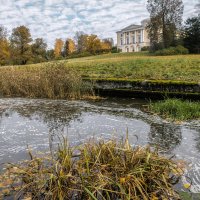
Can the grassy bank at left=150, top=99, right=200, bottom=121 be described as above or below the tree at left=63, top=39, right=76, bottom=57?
below

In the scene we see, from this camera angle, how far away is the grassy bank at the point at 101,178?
11.5 ft

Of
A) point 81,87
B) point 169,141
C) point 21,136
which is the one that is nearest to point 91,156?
point 169,141

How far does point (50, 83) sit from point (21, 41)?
39895 millimetres

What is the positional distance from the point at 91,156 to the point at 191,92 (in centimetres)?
771

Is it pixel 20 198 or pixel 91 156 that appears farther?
pixel 91 156

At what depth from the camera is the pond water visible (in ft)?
18.7

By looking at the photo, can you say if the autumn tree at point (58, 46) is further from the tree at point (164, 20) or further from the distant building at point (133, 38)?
the tree at point (164, 20)

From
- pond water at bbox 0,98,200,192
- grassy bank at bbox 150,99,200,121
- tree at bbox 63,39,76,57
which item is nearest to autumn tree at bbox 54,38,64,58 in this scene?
tree at bbox 63,39,76,57

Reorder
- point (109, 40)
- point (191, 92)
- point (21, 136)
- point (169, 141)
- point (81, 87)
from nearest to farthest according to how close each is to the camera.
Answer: point (169, 141)
point (21, 136)
point (191, 92)
point (81, 87)
point (109, 40)

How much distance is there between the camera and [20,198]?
12.2 feet

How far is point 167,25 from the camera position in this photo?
41.2m

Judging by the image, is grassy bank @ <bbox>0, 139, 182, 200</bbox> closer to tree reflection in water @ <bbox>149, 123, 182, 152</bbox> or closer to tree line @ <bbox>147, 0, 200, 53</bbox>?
tree reflection in water @ <bbox>149, 123, 182, 152</bbox>

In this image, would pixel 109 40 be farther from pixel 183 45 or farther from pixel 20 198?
pixel 20 198

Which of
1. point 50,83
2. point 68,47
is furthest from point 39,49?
point 50,83
